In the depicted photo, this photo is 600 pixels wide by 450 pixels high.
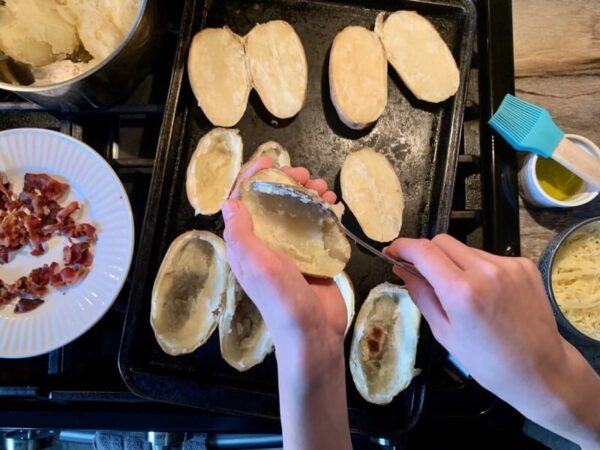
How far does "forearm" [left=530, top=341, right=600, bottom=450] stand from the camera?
0.76m

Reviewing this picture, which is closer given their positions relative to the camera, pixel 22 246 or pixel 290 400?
pixel 290 400

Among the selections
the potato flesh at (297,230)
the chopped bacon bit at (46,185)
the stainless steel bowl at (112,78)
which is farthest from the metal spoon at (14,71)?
A: the potato flesh at (297,230)

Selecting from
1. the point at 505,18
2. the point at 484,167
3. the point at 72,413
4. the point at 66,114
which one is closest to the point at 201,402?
the point at 72,413

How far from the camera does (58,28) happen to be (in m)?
0.96

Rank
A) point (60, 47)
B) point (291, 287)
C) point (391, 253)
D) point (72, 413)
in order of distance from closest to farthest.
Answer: point (291, 287) < point (391, 253) < point (60, 47) < point (72, 413)

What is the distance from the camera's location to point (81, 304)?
101cm

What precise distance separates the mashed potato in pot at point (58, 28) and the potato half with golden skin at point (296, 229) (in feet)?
1.30

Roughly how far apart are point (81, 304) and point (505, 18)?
3.41ft

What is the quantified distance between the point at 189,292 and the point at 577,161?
0.81 meters

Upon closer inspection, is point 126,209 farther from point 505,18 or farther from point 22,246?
point 505,18

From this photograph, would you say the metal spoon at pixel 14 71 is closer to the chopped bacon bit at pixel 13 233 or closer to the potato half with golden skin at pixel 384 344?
the chopped bacon bit at pixel 13 233

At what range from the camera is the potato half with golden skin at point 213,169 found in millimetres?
1052

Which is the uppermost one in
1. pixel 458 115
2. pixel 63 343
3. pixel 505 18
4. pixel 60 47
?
pixel 505 18

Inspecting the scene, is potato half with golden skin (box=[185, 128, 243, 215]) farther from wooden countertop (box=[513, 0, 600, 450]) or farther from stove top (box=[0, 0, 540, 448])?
wooden countertop (box=[513, 0, 600, 450])
